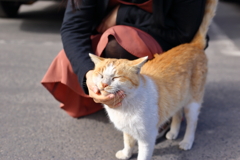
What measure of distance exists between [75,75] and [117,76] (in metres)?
0.77

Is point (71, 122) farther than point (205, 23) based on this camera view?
Yes

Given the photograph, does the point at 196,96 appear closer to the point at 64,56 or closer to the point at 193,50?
the point at 193,50

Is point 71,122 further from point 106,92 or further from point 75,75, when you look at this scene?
point 106,92

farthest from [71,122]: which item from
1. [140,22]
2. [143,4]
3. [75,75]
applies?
[143,4]

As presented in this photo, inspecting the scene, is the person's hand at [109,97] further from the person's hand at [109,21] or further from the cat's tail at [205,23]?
the cat's tail at [205,23]

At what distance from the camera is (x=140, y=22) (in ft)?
6.32

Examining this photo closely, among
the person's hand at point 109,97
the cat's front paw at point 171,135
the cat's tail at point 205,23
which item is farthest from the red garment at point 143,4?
the cat's front paw at point 171,135

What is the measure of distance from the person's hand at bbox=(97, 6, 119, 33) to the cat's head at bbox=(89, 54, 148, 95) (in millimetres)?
701

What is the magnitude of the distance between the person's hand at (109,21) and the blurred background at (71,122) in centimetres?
36

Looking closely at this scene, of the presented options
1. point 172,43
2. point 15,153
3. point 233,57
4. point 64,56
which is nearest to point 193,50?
point 172,43

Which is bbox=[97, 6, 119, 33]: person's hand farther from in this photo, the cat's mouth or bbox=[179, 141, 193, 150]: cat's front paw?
bbox=[179, 141, 193, 150]: cat's front paw

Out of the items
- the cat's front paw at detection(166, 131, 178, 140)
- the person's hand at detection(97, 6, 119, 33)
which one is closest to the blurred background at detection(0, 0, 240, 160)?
the cat's front paw at detection(166, 131, 178, 140)

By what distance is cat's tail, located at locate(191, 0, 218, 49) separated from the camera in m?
1.82

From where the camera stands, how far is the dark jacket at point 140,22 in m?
1.77
